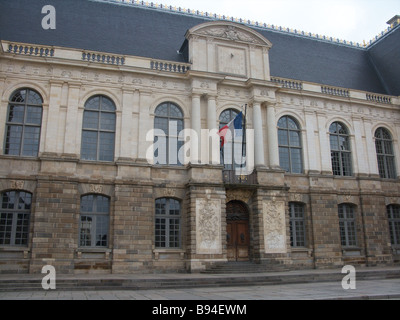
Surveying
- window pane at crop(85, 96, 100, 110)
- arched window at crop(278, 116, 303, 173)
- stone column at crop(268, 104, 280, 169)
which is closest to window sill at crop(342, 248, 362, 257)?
arched window at crop(278, 116, 303, 173)

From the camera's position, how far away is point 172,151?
62.9 ft

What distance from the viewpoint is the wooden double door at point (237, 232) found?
755 inches

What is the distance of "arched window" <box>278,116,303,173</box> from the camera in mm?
21216

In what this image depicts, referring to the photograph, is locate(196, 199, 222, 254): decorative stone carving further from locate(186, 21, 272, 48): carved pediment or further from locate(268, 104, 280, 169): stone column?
locate(186, 21, 272, 48): carved pediment

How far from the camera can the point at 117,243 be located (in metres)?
17.1

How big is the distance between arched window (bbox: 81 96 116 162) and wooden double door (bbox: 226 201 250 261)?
21.2 feet

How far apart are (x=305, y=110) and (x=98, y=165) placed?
38.5ft

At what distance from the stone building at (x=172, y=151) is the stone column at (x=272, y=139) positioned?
0.23 ft

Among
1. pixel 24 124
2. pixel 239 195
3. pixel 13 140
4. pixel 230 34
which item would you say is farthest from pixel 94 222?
pixel 230 34

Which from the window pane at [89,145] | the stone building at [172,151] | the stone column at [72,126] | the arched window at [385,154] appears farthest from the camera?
the arched window at [385,154]

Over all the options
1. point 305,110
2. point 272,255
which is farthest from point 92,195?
point 305,110

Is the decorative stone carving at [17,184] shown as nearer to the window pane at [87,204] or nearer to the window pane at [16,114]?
the window pane at [87,204]

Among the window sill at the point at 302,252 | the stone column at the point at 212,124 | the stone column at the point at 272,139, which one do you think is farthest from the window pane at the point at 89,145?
the window sill at the point at 302,252

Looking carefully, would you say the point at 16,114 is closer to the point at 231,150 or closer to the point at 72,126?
the point at 72,126
